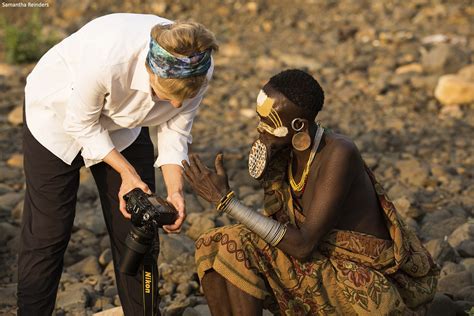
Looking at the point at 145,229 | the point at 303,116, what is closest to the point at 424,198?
the point at 303,116

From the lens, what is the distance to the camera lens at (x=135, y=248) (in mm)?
3562

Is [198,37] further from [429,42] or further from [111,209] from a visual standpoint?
[429,42]

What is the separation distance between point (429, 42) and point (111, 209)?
24.9 ft

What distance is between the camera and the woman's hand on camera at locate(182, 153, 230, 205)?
11.9 ft

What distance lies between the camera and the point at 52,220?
3.90 meters

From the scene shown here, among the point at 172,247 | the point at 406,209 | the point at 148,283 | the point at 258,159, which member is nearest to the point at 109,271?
the point at 172,247

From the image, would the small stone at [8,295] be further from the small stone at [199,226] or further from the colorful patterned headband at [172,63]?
the colorful patterned headband at [172,63]

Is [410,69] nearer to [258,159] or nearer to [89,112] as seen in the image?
[258,159]

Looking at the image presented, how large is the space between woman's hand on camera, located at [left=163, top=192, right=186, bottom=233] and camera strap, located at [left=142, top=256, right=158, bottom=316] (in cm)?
15

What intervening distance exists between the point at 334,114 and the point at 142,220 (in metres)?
5.24

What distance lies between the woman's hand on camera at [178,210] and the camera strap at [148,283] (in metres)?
0.15

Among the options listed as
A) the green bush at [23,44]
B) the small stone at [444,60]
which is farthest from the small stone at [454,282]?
the green bush at [23,44]

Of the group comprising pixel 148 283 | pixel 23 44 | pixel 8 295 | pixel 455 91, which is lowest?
pixel 23 44

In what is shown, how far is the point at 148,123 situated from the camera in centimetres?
393
